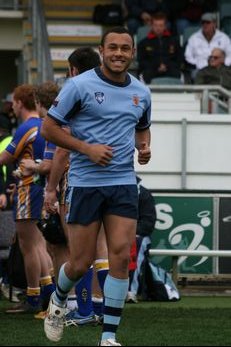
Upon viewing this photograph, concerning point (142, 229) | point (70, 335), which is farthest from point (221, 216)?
point (70, 335)

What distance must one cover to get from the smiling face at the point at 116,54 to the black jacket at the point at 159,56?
1039cm

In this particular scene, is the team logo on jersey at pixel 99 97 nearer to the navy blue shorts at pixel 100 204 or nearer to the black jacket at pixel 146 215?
the navy blue shorts at pixel 100 204

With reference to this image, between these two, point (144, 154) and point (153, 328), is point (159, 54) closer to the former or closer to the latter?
point (153, 328)

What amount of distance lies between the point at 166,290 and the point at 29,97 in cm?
260

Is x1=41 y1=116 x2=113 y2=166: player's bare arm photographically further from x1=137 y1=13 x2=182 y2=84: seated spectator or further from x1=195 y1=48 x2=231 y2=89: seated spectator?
x1=137 y1=13 x2=182 y2=84: seated spectator

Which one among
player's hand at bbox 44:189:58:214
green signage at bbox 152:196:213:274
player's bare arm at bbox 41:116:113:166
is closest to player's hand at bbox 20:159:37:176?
player's hand at bbox 44:189:58:214

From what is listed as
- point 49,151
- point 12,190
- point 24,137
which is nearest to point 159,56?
point 12,190

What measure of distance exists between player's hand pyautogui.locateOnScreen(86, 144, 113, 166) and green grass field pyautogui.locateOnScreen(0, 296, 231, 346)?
48.9 inches

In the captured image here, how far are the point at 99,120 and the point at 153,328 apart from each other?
82.3 inches

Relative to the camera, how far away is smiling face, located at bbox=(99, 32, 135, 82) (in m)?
7.44

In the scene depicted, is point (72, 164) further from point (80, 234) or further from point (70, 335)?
point (70, 335)

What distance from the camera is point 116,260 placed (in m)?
7.32

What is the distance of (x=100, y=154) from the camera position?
7266 mm

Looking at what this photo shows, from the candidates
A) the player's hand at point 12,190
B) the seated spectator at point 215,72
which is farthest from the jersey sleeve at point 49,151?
the seated spectator at point 215,72
